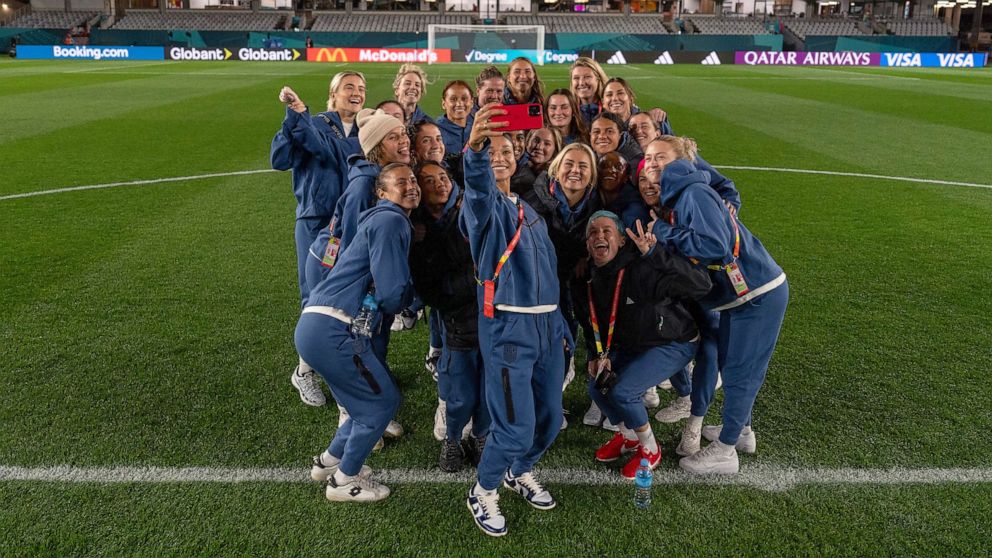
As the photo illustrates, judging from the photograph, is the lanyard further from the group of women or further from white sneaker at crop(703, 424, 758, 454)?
white sneaker at crop(703, 424, 758, 454)

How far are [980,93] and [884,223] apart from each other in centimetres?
1921

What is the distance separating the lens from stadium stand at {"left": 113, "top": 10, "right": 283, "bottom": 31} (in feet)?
170

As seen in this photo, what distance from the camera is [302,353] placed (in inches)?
140

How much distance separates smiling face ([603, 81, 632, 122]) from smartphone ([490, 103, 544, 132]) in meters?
2.58

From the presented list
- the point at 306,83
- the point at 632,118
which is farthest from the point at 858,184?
the point at 306,83

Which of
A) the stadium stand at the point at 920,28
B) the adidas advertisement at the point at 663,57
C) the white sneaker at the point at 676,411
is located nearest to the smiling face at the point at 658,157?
the white sneaker at the point at 676,411

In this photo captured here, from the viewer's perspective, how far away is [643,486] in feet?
11.9

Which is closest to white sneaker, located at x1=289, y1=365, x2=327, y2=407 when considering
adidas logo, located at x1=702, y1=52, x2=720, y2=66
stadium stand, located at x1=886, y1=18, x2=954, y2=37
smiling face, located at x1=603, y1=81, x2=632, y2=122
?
smiling face, located at x1=603, y1=81, x2=632, y2=122

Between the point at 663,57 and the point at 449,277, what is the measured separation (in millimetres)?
42419

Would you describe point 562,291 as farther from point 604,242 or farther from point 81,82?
A: point 81,82

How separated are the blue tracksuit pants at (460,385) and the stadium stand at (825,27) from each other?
185ft

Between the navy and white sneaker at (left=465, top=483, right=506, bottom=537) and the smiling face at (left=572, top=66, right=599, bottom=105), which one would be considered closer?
the navy and white sneaker at (left=465, top=483, right=506, bottom=537)

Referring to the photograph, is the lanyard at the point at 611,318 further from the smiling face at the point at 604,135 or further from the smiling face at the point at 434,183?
the smiling face at the point at 604,135

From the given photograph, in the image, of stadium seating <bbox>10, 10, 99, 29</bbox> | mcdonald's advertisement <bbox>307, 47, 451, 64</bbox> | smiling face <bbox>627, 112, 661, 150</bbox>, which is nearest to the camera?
smiling face <bbox>627, 112, 661, 150</bbox>
